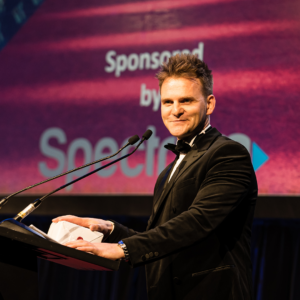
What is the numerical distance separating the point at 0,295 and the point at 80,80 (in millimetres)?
2815

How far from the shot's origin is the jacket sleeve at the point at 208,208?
149cm

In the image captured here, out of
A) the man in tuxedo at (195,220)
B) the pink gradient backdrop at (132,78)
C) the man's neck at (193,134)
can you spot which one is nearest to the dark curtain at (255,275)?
the pink gradient backdrop at (132,78)

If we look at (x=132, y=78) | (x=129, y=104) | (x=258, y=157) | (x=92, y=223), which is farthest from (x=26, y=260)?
(x=132, y=78)

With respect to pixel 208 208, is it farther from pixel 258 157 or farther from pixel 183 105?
pixel 258 157

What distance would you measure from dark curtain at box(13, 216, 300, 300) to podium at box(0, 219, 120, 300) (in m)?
2.16

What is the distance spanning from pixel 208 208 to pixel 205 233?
10 centimetres

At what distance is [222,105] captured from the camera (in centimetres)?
339

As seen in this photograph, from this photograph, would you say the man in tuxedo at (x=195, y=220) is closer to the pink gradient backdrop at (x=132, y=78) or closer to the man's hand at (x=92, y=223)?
the man's hand at (x=92, y=223)

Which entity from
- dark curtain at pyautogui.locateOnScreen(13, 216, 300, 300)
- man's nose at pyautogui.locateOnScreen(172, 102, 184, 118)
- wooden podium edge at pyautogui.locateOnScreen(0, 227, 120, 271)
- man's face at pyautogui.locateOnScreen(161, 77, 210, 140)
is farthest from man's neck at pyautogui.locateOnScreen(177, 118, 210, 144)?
dark curtain at pyautogui.locateOnScreen(13, 216, 300, 300)

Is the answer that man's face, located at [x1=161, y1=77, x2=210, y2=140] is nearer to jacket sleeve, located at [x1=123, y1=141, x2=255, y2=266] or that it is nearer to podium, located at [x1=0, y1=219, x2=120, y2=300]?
jacket sleeve, located at [x1=123, y1=141, x2=255, y2=266]

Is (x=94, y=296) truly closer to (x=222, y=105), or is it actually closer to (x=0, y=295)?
(x=222, y=105)

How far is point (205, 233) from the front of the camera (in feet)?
5.12

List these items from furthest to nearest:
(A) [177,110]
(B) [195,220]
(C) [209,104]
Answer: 1. (C) [209,104]
2. (A) [177,110]
3. (B) [195,220]

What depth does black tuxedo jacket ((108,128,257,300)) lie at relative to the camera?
5.00 feet
